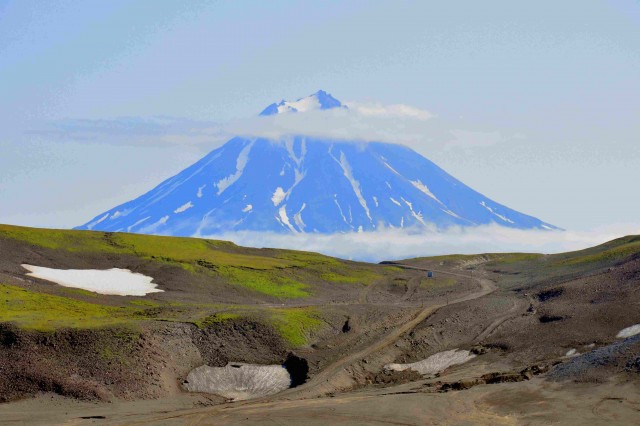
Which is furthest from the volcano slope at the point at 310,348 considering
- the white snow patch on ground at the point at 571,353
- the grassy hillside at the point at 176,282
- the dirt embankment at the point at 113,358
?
the grassy hillside at the point at 176,282

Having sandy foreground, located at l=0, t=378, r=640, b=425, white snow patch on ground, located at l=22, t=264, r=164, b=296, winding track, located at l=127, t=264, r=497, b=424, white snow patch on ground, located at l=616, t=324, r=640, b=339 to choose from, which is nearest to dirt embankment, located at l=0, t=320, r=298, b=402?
sandy foreground, located at l=0, t=378, r=640, b=425

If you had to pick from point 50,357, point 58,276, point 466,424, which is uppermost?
point 58,276

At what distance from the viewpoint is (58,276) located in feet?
374

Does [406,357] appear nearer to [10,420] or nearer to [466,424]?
[466,424]

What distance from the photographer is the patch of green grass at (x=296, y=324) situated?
277 ft

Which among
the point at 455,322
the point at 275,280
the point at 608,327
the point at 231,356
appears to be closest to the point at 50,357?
the point at 231,356

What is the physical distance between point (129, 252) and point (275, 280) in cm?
2545

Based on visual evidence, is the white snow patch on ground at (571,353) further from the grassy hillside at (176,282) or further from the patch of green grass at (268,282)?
the patch of green grass at (268,282)

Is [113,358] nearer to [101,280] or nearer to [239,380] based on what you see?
[239,380]

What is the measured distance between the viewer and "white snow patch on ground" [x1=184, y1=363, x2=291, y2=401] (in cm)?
7081

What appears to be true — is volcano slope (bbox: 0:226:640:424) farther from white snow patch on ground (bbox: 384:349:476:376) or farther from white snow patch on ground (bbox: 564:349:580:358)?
white snow patch on ground (bbox: 384:349:476:376)

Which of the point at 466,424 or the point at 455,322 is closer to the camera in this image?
the point at 466,424

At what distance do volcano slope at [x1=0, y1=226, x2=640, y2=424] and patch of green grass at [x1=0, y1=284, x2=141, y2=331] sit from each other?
1.04 feet

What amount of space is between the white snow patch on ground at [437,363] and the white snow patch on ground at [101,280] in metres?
47.5
